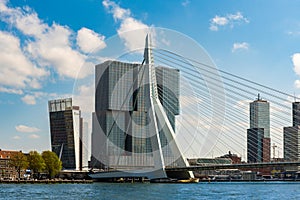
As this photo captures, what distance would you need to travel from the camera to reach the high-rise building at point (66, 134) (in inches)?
5423

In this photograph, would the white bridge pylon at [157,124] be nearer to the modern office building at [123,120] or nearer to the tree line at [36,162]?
the modern office building at [123,120]

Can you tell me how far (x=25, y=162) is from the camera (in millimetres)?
83750

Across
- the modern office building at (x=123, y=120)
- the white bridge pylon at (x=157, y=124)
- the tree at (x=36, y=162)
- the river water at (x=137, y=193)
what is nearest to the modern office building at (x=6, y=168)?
the modern office building at (x=123, y=120)

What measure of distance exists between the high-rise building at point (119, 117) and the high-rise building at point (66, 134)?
757cm

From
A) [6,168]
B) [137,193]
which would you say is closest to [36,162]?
[6,168]

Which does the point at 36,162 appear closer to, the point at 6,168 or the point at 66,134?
the point at 6,168

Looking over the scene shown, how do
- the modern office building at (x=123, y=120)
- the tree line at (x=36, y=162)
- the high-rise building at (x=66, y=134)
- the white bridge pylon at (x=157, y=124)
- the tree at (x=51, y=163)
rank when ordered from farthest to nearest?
the high-rise building at (x=66, y=134)
the modern office building at (x=123, y=120)
the tree at (x=51, y=163)
the tree line at (x=36, y=162)
the white bridge pylon at (x=157, y=124)

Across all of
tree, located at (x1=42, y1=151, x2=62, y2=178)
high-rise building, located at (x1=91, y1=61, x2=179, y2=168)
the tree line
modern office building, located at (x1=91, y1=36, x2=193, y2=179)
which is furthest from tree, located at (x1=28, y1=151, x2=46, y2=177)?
high-rise building, located at (x1=91, y1=61, x2=179, y2=168)

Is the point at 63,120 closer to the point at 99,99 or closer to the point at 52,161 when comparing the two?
the point at 99,99

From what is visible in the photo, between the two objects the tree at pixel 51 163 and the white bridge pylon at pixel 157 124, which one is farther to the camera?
the tree at pixel 51 163

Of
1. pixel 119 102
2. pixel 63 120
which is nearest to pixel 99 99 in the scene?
pixel 119 102

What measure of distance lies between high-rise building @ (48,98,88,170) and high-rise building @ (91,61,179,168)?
757 centimetres

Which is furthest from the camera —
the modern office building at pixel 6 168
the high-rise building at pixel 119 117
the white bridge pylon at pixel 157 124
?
the high-rise building at pixel 119 117

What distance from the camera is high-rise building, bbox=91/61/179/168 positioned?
375ft
